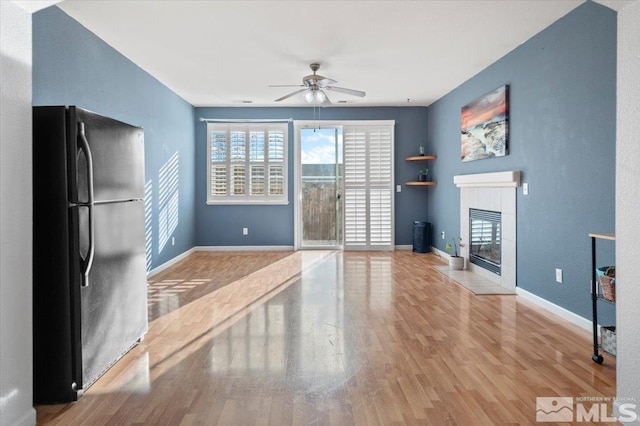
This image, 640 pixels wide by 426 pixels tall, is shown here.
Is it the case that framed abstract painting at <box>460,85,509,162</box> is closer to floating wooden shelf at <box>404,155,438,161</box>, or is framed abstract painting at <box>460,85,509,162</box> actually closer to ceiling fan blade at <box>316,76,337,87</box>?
floating wooden shelf at <box>404,155,438,161</box>

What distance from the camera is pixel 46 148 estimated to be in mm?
2246

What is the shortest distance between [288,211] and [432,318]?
4569mm

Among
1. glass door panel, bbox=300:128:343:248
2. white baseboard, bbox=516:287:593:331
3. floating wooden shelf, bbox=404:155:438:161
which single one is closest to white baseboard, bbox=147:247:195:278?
glass door panel, bbox=300:128:343:248

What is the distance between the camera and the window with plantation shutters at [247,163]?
25.7ft

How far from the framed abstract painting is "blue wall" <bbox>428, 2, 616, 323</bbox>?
0.10 metres

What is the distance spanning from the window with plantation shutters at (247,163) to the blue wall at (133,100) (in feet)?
1.39

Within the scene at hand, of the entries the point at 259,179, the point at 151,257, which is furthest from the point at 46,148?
the point at 259,179

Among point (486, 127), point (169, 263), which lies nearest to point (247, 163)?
point (169, 263)

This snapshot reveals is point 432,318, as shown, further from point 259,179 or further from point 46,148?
point 259,179

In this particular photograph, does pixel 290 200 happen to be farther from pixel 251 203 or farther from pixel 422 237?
pixel 422 237

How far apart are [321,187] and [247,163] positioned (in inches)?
56.4

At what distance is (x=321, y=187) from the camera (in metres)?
7.95

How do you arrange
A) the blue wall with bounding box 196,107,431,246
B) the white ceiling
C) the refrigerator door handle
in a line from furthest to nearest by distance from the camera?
the blue wall with bounding box 196,107,431,246 → the white ceiling → the refrigerator door handle

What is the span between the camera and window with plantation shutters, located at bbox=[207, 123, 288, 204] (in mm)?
7840
